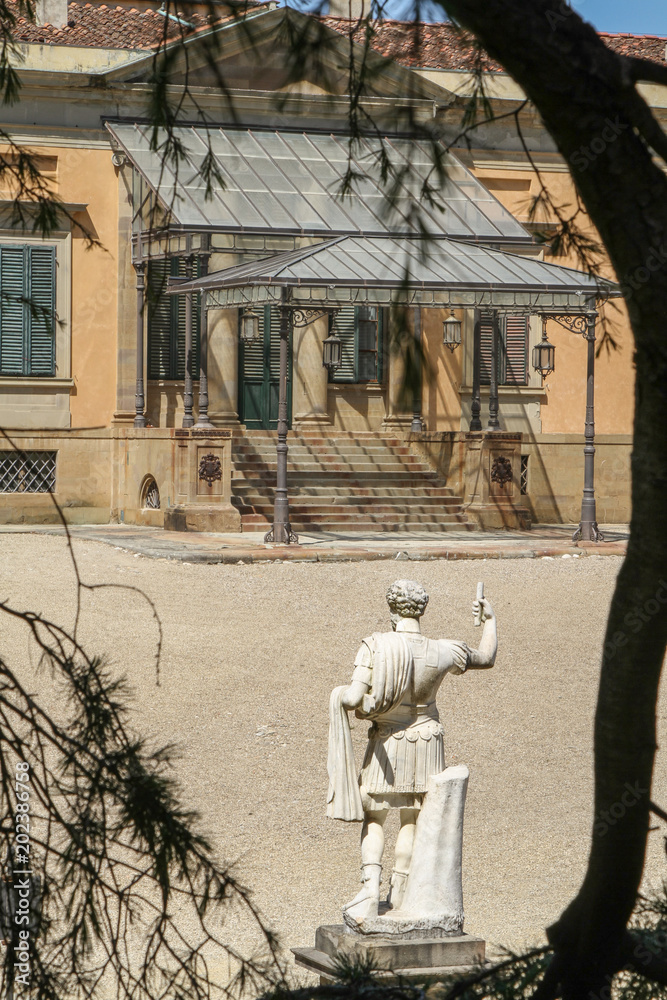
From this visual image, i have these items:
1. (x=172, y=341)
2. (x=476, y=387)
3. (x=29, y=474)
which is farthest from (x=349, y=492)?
(x=29, y=474)

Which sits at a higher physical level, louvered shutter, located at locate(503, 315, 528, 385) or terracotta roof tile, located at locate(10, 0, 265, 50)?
terracotta roof tile, located at locate(10, 0, 265, 50)

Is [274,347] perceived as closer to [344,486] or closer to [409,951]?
[344,486]

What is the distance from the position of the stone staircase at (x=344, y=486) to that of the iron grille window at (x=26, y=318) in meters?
3.12

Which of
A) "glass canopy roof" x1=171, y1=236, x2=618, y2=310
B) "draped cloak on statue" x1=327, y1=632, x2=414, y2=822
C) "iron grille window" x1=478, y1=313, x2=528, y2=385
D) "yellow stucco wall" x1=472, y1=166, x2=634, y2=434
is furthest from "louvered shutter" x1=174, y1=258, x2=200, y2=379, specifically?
"draped cloak on statue" x1=327, y1=632, x2=414, y2=822

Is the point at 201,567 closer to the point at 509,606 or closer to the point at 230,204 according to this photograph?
the point at 509,606

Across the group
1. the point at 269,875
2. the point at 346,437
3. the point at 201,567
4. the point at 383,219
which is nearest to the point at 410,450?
the point at 346,437

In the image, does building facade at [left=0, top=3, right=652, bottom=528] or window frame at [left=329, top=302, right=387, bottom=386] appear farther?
window frame at [left=329, top=302, right=387, bottom=386]

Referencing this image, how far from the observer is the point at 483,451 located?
1947 centimetres

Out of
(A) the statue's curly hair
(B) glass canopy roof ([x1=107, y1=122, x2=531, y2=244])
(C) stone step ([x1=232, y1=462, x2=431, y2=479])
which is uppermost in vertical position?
(B) glass canopy roof ([x1=107, y1=122, x2=531, y2=244])

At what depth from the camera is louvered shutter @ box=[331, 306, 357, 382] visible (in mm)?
22047

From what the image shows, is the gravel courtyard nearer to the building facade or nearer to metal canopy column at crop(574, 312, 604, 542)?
metal canopy column at crop(574, 312, 604, 542)

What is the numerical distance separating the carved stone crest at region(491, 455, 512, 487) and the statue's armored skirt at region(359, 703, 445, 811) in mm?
13049

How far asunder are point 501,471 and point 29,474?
652 centimetres

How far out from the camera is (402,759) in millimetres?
6566
